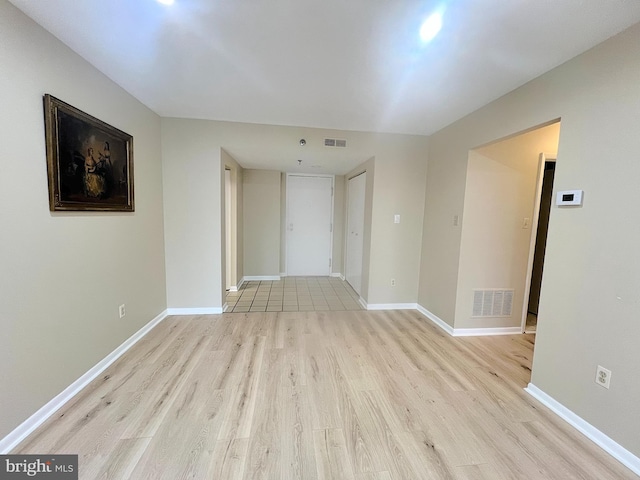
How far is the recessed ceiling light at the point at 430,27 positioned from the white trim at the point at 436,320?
268 cm

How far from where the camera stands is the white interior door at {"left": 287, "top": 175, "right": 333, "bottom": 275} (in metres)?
5.04

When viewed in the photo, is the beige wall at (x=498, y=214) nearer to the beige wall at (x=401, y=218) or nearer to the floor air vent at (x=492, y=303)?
the floor air vent at (x=492, y=303)

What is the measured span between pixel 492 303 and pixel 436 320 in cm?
64

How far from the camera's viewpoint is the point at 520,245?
2.76 m

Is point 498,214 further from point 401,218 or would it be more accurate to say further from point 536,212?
point 401,218

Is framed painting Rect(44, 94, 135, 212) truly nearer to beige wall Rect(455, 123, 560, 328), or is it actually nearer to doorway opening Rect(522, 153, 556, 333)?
beige wall Rect(455, 123, 560, 328)

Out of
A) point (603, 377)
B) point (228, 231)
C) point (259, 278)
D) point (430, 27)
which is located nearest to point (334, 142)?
point (430, 27)

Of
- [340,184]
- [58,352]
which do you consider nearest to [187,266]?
[58,352]

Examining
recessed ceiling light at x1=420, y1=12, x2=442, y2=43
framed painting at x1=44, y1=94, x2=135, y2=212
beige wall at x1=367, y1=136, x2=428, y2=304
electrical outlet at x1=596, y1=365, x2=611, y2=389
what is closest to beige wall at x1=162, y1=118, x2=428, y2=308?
beige wall at x1=367, y1=136, x2=428, y2=304

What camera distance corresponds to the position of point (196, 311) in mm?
3201

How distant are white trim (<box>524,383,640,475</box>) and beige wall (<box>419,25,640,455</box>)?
3 centimetres

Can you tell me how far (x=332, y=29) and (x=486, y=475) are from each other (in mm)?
2523

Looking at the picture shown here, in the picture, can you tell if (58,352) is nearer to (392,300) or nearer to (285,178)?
(392,300)

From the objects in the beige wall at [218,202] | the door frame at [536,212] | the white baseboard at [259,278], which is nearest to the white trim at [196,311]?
the beige wall at [218,202]
